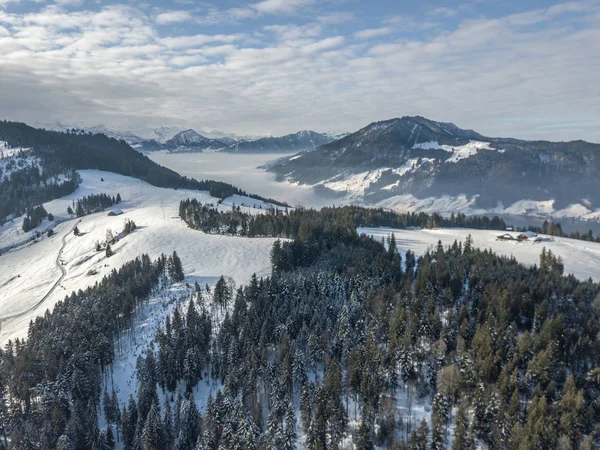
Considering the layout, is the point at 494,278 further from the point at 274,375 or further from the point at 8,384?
the point at 8,384

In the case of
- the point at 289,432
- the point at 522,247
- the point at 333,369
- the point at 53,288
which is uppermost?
the point at 522,247

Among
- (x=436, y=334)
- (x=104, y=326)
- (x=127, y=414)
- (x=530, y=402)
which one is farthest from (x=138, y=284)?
(x=530, y=402)

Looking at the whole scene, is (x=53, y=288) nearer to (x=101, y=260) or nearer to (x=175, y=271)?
(x=101, y=260)

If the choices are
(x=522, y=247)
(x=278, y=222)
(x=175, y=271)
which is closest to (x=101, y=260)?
(x=175, y=271)

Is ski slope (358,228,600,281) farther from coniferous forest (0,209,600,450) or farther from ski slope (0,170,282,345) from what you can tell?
ski slope (0,170,282,345)

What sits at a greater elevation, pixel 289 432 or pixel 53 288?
pixel 289 432

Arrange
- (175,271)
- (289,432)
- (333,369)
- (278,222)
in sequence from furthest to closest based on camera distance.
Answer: (278,222)
(175,271)
(333,369)
(289,432)

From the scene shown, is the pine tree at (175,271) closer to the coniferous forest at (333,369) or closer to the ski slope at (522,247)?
the coniferous forest at (333,369)

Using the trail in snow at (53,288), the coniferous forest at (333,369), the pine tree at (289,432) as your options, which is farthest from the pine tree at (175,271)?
the pine tree at (289,432)
